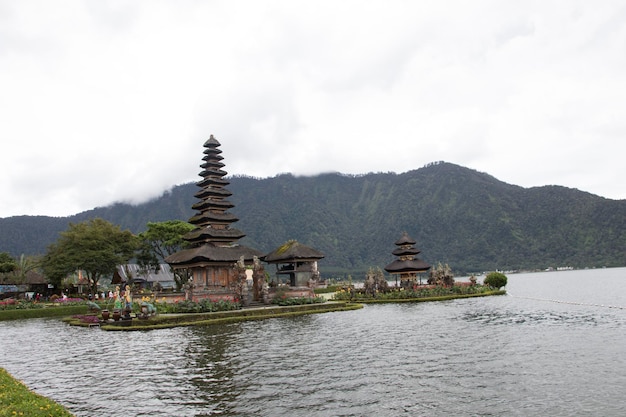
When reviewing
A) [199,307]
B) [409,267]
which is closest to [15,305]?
[199,307]

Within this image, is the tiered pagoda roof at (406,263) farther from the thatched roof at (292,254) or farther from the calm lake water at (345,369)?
the calm lake water at (345,369)

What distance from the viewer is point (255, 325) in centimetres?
3094

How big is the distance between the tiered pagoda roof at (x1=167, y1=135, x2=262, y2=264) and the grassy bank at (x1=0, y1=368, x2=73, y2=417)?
120 ft

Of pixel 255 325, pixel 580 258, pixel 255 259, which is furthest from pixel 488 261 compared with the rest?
pixel 255 325

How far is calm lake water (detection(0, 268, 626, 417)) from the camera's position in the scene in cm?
1208

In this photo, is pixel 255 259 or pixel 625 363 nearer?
pixel 625 363

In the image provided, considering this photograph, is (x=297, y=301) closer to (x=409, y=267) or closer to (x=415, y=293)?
(x=415, y=293)

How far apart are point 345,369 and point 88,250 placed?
188ft

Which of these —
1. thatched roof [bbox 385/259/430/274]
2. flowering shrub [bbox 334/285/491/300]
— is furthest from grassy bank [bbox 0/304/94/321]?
thatched roof [bbox 385/259/430/274]

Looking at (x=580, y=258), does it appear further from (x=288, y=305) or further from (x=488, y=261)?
(x=288, y=305)

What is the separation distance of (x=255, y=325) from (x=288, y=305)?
1038 cm

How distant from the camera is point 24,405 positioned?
36.7 feet

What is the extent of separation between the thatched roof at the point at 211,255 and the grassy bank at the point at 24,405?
36.3 meters

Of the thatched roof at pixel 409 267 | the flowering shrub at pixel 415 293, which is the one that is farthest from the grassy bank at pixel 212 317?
the thatched roof at pixel 409 267
